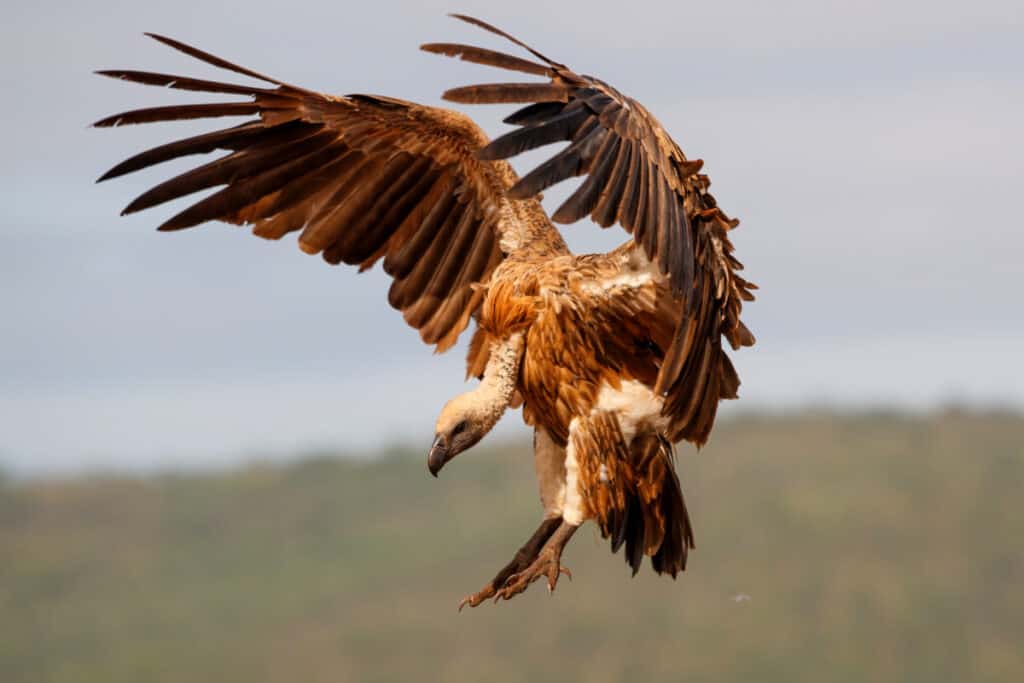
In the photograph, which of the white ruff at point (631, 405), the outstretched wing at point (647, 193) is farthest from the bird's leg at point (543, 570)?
the outstretched wing at point (647, 193)

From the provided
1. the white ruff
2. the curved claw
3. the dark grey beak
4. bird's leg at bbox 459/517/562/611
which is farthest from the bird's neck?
the curved claw

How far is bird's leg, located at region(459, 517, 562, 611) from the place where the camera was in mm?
8359

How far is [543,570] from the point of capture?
8.48 m

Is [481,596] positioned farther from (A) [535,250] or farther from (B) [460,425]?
(A) [535,250]

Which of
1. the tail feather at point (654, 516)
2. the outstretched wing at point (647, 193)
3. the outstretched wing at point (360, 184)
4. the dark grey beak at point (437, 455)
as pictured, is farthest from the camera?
the outstretched wing at point (360, 184)

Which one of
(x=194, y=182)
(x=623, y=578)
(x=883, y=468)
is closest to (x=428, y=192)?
(x=194, y=182)

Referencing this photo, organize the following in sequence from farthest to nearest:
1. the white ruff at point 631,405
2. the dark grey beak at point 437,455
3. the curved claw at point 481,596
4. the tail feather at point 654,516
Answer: the tail feather at point 654,516 < the white ruff at point 631,405 < the dark grey beak at point 437,455 < the curved claw at point 481,596

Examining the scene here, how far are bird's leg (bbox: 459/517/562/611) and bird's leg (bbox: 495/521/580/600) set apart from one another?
2 cm

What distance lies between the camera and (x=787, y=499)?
46.0 m

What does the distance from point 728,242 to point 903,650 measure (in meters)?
33.2

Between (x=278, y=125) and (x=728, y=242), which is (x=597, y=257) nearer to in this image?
(x=728, y=242)

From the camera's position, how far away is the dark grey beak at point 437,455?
8477 mm

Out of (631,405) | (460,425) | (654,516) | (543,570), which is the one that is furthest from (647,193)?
(654,516)

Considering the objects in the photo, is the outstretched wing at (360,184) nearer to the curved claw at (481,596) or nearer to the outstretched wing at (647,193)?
the outstretched wing at (647,193)
